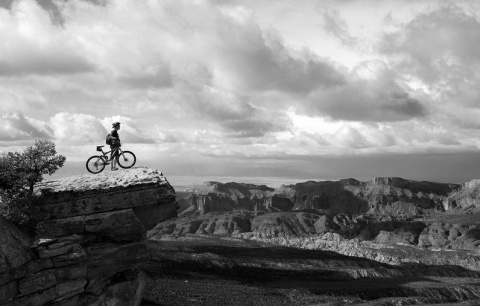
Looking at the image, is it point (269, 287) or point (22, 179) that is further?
point (269, 287)

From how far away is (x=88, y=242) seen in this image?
4378cm

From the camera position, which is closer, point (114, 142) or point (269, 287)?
point (114, 142)

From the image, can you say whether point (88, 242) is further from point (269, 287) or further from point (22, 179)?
point (269, 287)

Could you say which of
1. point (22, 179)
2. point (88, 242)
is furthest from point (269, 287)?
point (22, 179)

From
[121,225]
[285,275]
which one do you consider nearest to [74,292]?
[121,225]

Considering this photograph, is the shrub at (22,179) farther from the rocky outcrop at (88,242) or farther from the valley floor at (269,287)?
the valley floor at (269,287)

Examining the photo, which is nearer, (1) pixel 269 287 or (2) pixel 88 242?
(2) pixel 88 242

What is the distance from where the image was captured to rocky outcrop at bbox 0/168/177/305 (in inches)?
1496

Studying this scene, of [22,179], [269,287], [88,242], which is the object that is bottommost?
[269,287]

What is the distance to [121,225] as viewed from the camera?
44.2 m

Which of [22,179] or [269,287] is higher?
[22,179]

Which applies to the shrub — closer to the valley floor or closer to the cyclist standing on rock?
the cyclist standing on rock

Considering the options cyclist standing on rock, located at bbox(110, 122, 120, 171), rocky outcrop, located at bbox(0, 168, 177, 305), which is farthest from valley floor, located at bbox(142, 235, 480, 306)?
cyclist standing on rock, located at bbox(110, 122, 120, 171)

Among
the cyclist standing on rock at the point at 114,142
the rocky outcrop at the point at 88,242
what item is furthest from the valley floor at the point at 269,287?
the cyclist standing on rock at the point at 114,142
